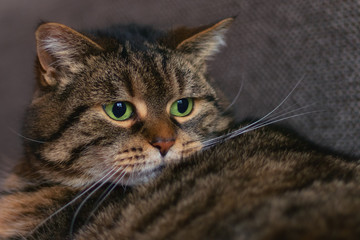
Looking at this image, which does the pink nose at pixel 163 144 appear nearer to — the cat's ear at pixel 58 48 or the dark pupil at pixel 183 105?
the dark pupil at pixel 183 105

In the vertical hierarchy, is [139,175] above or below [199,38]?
below

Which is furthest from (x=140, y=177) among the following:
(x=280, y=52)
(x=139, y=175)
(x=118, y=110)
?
(x=280, y=52)

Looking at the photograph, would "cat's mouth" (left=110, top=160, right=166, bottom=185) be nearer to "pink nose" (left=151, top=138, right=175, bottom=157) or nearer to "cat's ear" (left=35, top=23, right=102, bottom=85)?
"pink nose" (left=151, top=138, right=175, bottom=157)

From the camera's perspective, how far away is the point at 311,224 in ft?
1.66

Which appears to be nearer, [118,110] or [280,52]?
[118,110]

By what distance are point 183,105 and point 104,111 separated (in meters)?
0.22

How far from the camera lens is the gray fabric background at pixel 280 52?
3.60 feet

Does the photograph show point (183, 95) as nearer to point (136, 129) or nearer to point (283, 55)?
point (136, 129)

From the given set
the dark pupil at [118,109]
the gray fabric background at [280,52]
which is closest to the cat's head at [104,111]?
the dark pupil at [118,109]

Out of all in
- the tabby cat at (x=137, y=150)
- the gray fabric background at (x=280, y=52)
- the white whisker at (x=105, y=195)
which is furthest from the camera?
the gray fabric background at (x=280, y=52)

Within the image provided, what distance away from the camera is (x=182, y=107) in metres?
1.01

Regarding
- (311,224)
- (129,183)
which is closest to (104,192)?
(129,183)

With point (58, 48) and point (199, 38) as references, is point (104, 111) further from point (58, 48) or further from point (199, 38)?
point (199, 38)

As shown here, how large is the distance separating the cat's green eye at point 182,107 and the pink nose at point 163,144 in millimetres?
122
